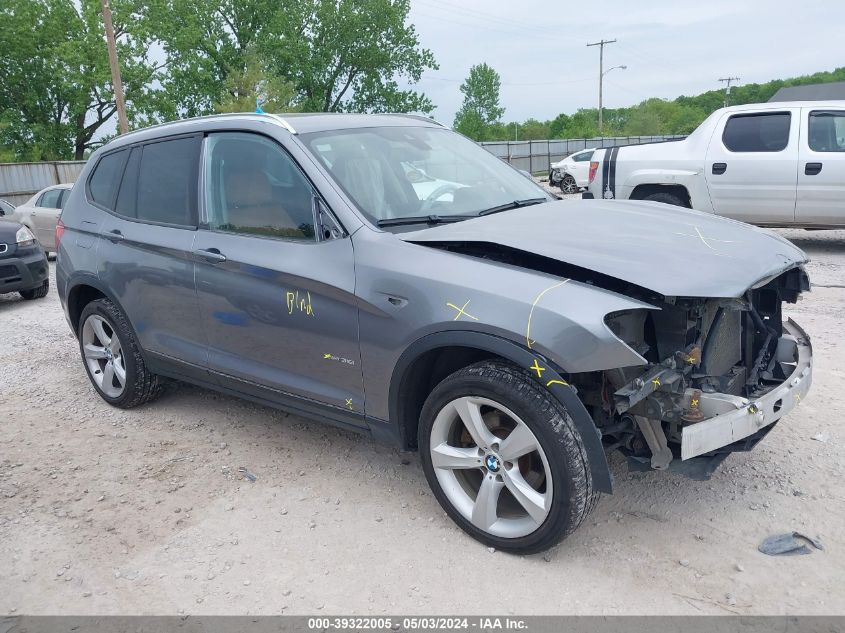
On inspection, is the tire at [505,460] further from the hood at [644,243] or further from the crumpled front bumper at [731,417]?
the hood at [644,243]

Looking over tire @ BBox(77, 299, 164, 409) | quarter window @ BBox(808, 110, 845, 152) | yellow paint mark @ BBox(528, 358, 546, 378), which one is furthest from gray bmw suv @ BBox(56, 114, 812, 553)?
quarter window @ BBox(808, 110, 845, 152)

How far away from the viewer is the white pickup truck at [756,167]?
870 cm

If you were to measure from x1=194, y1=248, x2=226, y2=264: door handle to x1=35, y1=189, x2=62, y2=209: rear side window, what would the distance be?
984 centimetres

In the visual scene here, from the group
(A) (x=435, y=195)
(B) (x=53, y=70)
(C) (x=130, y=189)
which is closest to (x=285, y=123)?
(A) (x=435, y=195)

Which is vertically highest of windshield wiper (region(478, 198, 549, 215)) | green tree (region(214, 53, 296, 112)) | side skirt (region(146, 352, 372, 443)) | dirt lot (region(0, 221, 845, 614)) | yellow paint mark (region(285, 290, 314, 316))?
green tree (region(214, 53, 296, 112))

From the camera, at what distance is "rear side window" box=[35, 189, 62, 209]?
1220cm

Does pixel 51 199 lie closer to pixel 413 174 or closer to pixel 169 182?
pixel 169 182

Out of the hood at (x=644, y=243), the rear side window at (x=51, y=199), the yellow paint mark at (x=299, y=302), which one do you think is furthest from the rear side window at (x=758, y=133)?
the rear side window at (x=51, y=199)

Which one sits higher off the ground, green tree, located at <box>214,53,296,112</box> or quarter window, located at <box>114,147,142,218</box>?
green tree, located at <box>214,53,296,112</box>

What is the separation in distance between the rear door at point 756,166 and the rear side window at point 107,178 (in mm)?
7375

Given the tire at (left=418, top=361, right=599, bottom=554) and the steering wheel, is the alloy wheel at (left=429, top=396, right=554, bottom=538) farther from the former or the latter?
the steering wheel

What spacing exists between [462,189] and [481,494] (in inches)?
66.8

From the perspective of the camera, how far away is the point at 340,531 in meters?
3.25

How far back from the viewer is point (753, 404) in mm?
2756
